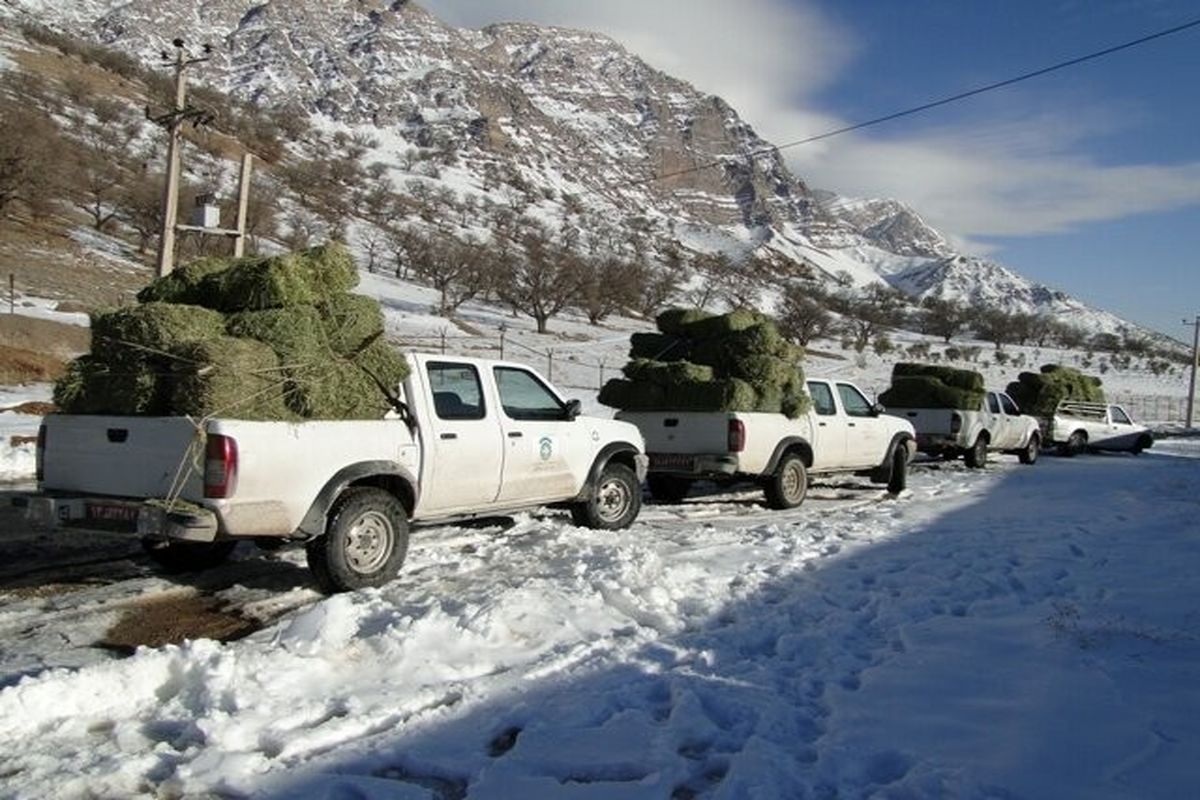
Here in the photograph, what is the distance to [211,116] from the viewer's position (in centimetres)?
2069

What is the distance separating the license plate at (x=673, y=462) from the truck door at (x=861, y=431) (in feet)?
9.88

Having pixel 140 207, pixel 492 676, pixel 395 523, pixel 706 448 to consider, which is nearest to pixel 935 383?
pixel 706 448

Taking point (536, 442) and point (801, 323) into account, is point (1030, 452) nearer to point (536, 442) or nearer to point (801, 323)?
point (536, 442)

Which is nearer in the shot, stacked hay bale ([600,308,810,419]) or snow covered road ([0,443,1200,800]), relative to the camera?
snow covered road ([0,443,1200,800])

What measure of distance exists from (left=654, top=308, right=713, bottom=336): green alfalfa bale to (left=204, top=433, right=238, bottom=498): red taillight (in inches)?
316

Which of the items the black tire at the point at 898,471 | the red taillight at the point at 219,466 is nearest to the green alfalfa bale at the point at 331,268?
the red taillight at the point at 219,466

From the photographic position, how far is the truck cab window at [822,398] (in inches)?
523

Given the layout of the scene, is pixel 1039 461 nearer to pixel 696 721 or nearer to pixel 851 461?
pixel 851 461

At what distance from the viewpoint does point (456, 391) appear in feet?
26.2

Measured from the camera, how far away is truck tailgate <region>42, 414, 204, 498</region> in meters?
6.05

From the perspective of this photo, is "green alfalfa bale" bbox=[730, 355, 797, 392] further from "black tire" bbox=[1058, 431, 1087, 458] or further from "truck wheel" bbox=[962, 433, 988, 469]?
"black tire" bbox=[1058, 431, 1087, 458]

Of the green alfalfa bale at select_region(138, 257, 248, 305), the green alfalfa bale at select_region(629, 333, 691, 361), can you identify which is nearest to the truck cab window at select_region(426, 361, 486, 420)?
the green alfalfa bale at select_region(138, 257, 248, 305)

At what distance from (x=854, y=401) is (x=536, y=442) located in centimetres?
697

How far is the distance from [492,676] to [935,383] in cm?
1575
